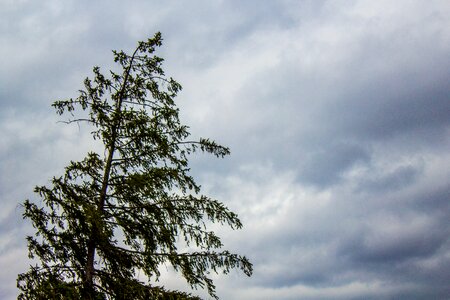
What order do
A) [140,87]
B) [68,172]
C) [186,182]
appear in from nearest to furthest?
[68,172] < [186,182] < [140,87]

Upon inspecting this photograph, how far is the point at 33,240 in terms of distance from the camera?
9.05 metres


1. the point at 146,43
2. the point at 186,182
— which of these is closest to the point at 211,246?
the point at 186,182

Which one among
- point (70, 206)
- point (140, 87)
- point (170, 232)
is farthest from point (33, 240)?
point (140, 87)

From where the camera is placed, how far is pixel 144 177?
9.59 meters

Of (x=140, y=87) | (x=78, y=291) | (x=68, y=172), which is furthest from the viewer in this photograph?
(x=140, y=87)

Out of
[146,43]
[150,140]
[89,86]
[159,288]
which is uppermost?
[146,43]

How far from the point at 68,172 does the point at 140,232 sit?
2208 millimetres

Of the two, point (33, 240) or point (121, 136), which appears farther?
point (121, 136)

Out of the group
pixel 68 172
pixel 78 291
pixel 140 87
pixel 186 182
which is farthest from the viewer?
pixel 140 87

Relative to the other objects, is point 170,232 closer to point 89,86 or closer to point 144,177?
point 144,177

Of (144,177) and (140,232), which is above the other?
(144,177)

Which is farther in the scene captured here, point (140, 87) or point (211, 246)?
point (140, 87)

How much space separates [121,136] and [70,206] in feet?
7.67

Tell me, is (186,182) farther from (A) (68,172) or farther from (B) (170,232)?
(A) (68,172)
